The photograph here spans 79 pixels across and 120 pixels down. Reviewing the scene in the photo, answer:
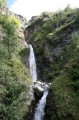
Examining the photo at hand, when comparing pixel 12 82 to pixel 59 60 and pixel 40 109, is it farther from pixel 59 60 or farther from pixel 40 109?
pixel 59 60

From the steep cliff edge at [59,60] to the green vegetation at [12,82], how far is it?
3936mm

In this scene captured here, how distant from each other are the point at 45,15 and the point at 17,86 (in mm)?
44216

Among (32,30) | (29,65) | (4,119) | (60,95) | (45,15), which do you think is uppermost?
(45,15)

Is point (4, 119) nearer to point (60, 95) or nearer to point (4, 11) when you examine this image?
point (60, 95)

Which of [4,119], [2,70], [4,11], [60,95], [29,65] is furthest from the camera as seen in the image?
[4,11]

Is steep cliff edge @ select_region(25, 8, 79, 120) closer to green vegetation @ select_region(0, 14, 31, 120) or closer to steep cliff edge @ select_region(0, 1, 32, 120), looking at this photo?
steep cliff edge @ select_region(0, 1, 32, 120)

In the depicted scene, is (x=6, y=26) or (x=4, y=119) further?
(x=6, y=26)

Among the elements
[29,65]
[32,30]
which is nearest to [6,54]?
[29,65]

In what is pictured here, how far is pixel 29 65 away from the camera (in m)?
50.7

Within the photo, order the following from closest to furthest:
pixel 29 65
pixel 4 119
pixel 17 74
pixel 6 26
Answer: pixel 4 119 < pixel 17 74 < pixel 6 26 < pixel 29 65

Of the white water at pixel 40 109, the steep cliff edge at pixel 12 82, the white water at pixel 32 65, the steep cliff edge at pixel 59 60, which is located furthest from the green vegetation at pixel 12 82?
the white water at pixel 32 65

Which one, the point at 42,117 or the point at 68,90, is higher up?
the point at 68,90

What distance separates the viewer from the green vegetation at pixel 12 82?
30953 mm

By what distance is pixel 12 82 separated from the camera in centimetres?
3656
